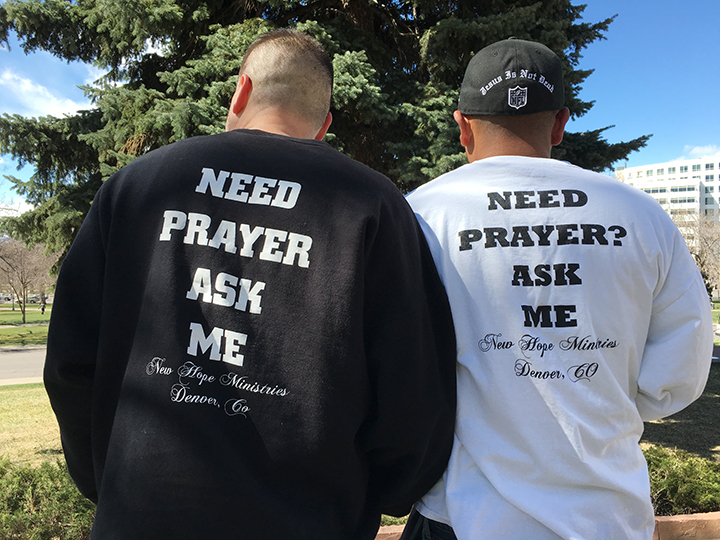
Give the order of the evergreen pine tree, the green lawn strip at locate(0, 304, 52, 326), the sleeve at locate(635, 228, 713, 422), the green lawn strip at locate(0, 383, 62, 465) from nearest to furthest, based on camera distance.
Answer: the sleeve at locate(635, 228, 713, 422)
the evergreen pine tree
the green lawn strip at locate(0, 383, 62, 465)
the green lawn strip at locate(0, 304, 52, 326)

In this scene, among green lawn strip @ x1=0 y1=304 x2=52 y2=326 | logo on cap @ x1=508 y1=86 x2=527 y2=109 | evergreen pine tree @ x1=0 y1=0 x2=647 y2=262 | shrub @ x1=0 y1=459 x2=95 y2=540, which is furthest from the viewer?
green lawn strip @ x1=0 y1=304 x2=52 y2=326

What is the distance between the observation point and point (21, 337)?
85.6ft

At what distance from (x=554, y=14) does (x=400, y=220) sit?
7.38 m

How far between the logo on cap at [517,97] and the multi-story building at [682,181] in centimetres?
12010

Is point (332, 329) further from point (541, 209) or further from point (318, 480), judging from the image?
point (541, 209)

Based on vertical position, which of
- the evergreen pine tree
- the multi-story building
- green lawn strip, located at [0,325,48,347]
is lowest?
green lawn strip, located at [0,325,48,347]

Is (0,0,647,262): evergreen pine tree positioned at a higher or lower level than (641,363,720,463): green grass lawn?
higher

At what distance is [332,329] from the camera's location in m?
1.25

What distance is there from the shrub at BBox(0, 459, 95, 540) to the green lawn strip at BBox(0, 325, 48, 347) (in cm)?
2215

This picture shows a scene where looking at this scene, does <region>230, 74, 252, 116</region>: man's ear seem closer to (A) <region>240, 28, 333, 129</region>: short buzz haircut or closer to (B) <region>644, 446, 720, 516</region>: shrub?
(A) <region>240, 28, 333, 129</region>: short buzz haircut

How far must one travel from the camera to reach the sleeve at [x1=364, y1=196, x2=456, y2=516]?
1.33 metres

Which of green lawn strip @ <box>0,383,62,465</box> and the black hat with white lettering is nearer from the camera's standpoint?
the black hat with white lettering

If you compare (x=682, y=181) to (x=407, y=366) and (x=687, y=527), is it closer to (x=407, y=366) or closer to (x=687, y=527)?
(x=687, y=527)

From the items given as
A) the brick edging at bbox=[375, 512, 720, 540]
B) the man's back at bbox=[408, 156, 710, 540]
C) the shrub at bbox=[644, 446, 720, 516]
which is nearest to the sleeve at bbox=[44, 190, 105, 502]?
the man's back at bbox=[408, 156, 710, 540]
